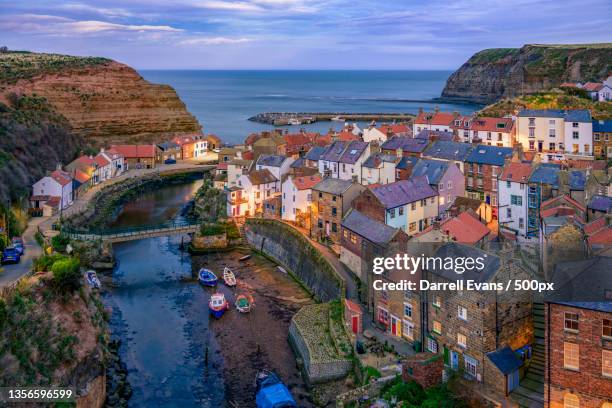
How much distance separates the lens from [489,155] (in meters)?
43.9

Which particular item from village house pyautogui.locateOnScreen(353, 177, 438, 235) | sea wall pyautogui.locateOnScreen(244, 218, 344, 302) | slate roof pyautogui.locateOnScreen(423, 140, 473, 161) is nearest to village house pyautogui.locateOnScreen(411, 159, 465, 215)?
village house pyautogui.locateOnScreen(353, 177, 438, 235)

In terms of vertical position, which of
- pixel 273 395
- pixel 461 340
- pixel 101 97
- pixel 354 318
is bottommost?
pixel 273 395

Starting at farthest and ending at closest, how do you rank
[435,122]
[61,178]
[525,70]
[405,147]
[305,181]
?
[525,70] < [435,122] < [61,178] < [405,147] < [305,181]

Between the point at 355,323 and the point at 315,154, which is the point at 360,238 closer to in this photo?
the point at 355,323

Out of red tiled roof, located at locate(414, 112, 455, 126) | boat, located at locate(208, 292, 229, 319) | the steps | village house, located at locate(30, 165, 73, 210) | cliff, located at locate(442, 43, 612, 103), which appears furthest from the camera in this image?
cliff, located at locate(442, 43, 612, 103)

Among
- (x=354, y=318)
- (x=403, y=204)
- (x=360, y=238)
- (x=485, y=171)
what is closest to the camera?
(x=354, y=318)

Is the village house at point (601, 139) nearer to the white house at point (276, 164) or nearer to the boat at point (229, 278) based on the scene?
the white house at point (276, 164)

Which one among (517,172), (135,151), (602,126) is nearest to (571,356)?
(517,172)

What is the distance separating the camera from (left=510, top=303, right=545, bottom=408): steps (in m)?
19.4

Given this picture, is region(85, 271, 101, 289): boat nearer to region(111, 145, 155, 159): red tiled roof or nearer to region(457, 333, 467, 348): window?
region(457, 333, 467, 348): window

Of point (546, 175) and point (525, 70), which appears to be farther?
point (525, 70)

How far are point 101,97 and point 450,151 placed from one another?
65898mm

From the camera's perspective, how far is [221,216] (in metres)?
47.3

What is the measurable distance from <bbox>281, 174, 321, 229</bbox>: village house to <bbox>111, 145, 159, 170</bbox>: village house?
37774mm
